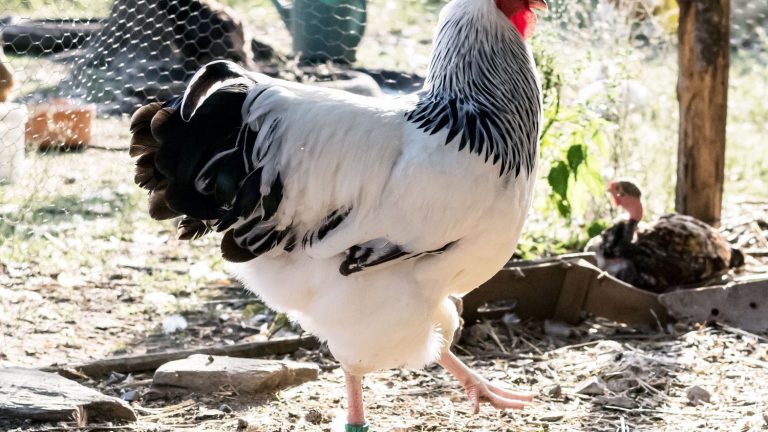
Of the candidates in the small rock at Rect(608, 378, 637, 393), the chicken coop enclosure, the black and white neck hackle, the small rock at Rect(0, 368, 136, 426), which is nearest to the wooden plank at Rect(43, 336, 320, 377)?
the chicken coop enclosure

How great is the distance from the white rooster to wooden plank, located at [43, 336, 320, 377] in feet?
3.51

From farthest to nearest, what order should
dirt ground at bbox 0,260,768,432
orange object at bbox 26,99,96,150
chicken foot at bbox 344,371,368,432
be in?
orange object at bbox 26,99,96,150
dirt ground at bbox 0,260,768,432
chicken foot at bbox 344,371,368,432

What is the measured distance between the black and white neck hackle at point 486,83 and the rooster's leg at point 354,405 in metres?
0.90

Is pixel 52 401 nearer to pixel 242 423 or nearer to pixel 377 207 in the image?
pixel 242 423

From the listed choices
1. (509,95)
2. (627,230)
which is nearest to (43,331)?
(509,95)

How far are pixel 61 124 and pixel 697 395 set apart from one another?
4014 mm

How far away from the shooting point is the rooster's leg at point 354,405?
3475mm

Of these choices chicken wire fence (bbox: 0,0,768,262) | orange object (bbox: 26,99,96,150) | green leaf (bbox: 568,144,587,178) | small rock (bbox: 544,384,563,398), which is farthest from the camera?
orange object (bbox: 26,99,96,150)

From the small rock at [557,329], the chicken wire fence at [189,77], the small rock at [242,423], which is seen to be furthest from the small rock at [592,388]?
the chicken wire fence at [189,77]

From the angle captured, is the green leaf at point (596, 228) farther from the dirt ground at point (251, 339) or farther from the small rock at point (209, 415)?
the small rock at point (209, 415)

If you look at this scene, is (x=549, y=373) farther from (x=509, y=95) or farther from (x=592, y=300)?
(x=509, y=95)

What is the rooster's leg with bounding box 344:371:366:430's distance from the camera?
11.4 ft

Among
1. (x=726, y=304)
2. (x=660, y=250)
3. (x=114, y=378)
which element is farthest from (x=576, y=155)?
(x=114, y=378)

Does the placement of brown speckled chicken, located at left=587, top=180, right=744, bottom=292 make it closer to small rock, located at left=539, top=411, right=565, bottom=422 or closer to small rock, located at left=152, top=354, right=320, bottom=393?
small rock, located at left=539, top=411, right=565, bottom=422
